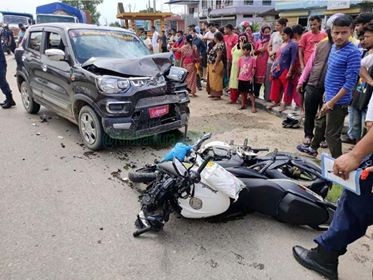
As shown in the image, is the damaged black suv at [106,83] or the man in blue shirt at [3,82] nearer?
the damaged black suv at [106,83]

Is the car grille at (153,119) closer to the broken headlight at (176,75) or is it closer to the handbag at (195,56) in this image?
the broken headlight at (176,75)

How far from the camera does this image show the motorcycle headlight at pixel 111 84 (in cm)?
455

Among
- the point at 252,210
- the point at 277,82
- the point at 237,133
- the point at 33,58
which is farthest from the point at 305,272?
the point at 33,58

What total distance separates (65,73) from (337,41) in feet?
12.5

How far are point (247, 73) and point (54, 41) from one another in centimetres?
391

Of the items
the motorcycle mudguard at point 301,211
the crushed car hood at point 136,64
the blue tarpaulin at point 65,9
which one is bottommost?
the motorcycle mudguard at point 301,211

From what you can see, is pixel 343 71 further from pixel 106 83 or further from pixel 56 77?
pixel 56 77

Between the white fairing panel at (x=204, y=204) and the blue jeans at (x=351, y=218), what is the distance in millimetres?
874

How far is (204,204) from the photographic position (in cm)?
298

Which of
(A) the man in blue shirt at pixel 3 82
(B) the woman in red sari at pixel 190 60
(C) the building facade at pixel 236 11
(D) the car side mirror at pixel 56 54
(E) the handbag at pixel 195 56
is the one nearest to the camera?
(D) the car side mirror at pixel 56 54

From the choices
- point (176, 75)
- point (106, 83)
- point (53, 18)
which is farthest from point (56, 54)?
point (53, 18)

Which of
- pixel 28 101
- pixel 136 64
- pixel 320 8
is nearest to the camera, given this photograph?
pixel 136 64

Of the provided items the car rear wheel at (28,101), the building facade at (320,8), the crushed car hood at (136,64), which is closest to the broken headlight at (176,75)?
the crushed car hood at (136,64)

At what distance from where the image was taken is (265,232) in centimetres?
314
